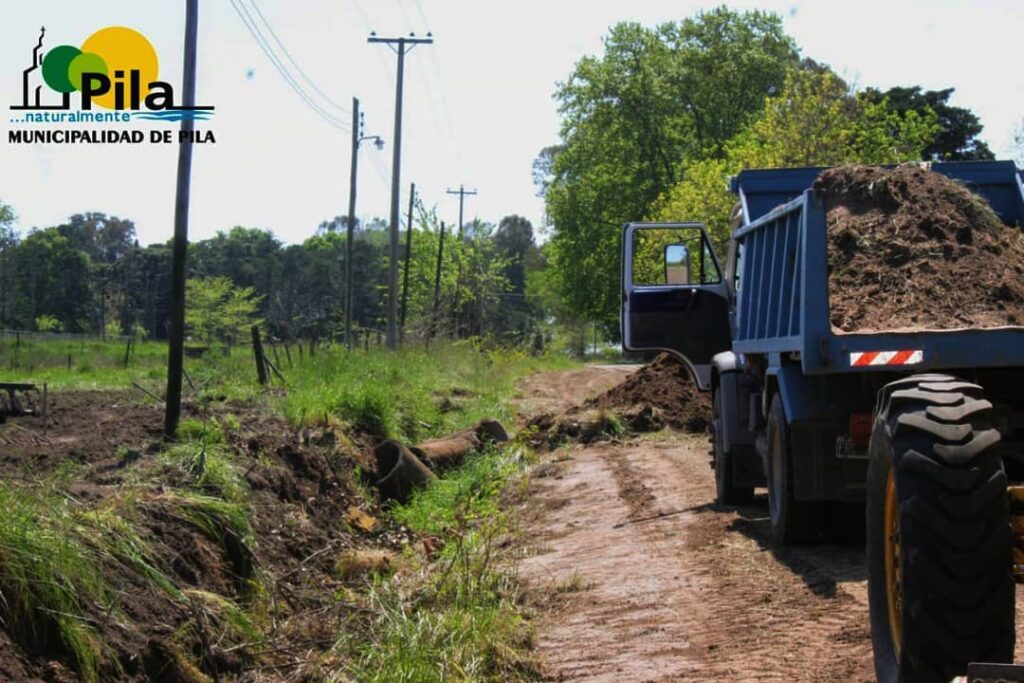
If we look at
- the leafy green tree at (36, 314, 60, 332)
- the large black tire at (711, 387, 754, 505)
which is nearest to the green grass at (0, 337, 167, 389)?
the large black tire at (711, 387, 754, 505)

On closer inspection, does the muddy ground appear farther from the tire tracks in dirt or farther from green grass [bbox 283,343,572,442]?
green grass [bbox 283,343,572,442]

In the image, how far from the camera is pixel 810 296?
26.6 ft

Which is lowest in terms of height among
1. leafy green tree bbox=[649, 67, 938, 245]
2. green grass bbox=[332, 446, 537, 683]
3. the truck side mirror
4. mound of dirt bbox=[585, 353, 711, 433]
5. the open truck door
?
green grass bbox=[332, 446, 537, 683]

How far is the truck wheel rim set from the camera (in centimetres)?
527

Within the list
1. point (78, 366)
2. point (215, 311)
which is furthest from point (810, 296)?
point (215, 311)

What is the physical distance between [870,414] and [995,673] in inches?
182

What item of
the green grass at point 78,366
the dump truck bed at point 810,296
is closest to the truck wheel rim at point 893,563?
the dump truck bed at point 810,296

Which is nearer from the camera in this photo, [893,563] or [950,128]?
Answer: [893,563]

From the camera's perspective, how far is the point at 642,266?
33406mm

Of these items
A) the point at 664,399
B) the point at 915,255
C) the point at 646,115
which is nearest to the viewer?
the point at 915,255

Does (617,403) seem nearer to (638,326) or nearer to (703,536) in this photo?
(638,326)

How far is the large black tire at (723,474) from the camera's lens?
12039mm

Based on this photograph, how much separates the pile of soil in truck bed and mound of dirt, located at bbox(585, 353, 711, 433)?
10.1 meters

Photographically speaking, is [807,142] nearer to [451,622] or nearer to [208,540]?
[208,540]
